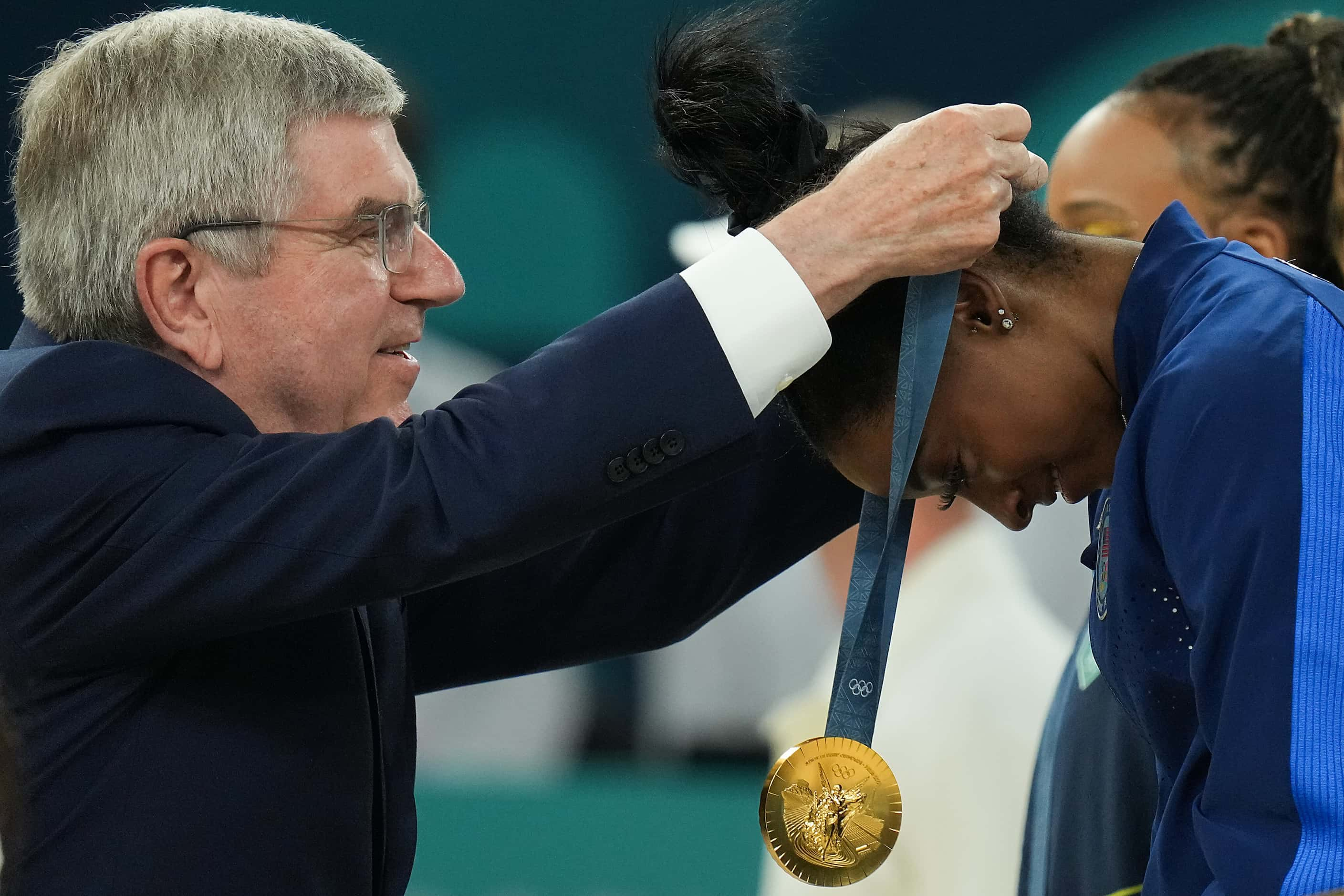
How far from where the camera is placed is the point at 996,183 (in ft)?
4.56

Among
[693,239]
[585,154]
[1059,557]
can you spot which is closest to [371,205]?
[693,239]

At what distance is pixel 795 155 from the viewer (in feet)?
5.03

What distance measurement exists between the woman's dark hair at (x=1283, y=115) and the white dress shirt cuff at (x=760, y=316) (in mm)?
1120

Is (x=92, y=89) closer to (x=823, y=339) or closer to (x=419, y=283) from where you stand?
(x=419, y=283)

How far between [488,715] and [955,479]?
227cm

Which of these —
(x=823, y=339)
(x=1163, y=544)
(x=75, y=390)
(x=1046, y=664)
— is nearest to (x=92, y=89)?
(x=75, y=390)

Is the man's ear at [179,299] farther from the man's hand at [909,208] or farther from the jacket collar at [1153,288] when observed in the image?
the jacket collar at [1153,288]

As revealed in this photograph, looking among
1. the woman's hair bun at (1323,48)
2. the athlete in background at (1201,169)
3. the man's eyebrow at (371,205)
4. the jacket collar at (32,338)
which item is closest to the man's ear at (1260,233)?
the athlete in background at (1201,169)

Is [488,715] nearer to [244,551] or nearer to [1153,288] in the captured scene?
[244,551]

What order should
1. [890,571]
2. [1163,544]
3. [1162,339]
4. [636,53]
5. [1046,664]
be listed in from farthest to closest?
[636,53], [1046,664], [890,571], [1162,339], [1163,544]

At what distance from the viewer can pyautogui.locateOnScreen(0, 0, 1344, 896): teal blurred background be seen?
347 cm

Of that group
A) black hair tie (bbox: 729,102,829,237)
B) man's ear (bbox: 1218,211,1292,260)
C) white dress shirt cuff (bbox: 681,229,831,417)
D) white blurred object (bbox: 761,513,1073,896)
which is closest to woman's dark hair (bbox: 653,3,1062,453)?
black hair tie (bbox: 729,102,829,237)

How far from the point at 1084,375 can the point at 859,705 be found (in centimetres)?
43

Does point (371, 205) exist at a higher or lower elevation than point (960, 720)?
higher
